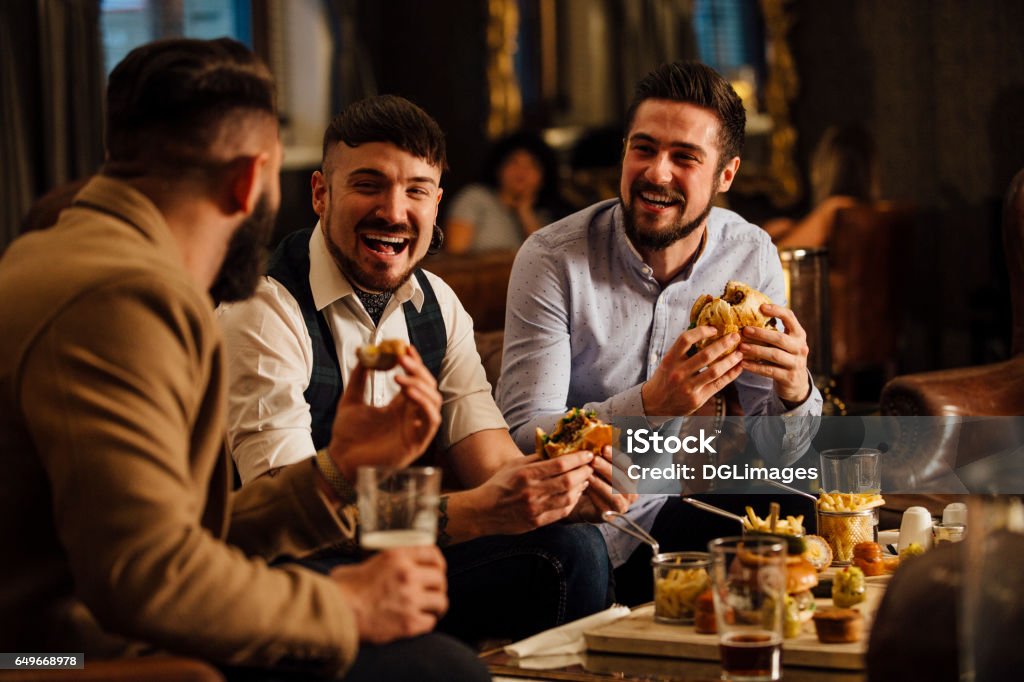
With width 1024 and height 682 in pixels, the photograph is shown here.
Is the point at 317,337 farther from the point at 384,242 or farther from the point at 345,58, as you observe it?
the point at 345,58

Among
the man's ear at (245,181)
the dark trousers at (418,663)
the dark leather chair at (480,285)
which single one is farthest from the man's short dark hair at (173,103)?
the dark leather chair at (480,285)

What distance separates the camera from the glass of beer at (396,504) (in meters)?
1.53

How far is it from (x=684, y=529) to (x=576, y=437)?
651 mm

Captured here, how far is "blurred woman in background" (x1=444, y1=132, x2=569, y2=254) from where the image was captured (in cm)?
730

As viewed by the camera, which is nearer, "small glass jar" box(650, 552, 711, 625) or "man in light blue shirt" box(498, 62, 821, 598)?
"small glass jar" box(650, 552, 711, 625)

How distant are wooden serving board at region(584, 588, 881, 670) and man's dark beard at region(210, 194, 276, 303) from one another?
73 centimetres

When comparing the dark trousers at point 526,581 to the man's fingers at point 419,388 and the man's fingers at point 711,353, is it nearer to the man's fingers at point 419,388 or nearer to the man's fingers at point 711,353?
the man's fingers at point 711,353

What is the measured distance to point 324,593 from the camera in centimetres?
142

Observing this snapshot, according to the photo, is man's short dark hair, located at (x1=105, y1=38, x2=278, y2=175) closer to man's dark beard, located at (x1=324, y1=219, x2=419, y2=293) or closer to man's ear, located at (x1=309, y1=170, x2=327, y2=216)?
man's dark beard, located at (x1=324, y1=219, x2=419, y2=293)

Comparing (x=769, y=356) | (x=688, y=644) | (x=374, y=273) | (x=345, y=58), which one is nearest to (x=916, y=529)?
(x=769, y=356)

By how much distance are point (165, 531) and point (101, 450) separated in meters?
0.11

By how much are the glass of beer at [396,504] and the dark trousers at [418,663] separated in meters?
0.18

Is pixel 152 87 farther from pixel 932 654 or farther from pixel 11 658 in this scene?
pixel 932 654

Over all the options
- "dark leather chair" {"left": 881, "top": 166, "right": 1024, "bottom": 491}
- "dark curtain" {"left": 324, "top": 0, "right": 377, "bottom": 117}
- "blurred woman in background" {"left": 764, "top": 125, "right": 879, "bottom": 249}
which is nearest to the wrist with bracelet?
"dark leather chair" {"left": 881, "top": 166, "right": 1024, "bottom": 491}
